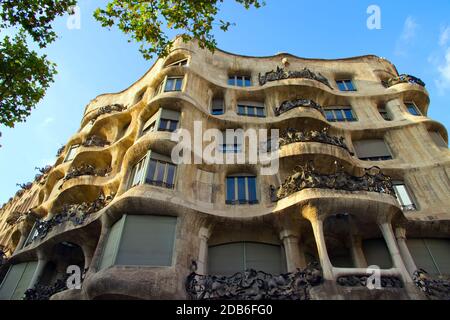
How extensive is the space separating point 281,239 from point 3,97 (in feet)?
42.6

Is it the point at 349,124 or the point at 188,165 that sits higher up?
the point at 349,124

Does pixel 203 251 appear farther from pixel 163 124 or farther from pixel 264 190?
pixel 163 124

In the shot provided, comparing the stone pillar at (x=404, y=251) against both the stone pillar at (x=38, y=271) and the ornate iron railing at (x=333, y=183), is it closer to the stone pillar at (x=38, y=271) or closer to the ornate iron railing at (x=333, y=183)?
the ornate iron railing at (x=333, y=183)

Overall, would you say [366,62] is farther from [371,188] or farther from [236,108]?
[371,188]

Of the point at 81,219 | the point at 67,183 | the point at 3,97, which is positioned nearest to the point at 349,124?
the point at 81,219

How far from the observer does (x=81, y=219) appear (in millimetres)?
13680

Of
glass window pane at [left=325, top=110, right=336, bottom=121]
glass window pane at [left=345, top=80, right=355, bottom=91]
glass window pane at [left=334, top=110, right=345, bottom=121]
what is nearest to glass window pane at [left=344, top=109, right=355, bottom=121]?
glass window pane at [left=334, top=110, right=345, bottom=121]

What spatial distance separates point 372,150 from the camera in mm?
17062

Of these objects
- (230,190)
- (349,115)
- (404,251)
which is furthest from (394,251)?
(349,115)

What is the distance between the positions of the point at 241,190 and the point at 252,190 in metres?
0.50

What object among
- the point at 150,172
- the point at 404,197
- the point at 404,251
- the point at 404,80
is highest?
the point at 404,80

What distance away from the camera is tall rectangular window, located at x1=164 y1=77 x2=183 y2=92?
57.8 ft

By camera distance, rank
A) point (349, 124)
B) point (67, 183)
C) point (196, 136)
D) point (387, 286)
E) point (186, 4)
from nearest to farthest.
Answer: point (387, 286), point (186, 4), point (196, 136), point (67, 183), point (349, 124)

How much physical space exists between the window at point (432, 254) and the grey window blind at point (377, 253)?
3.91 feet
